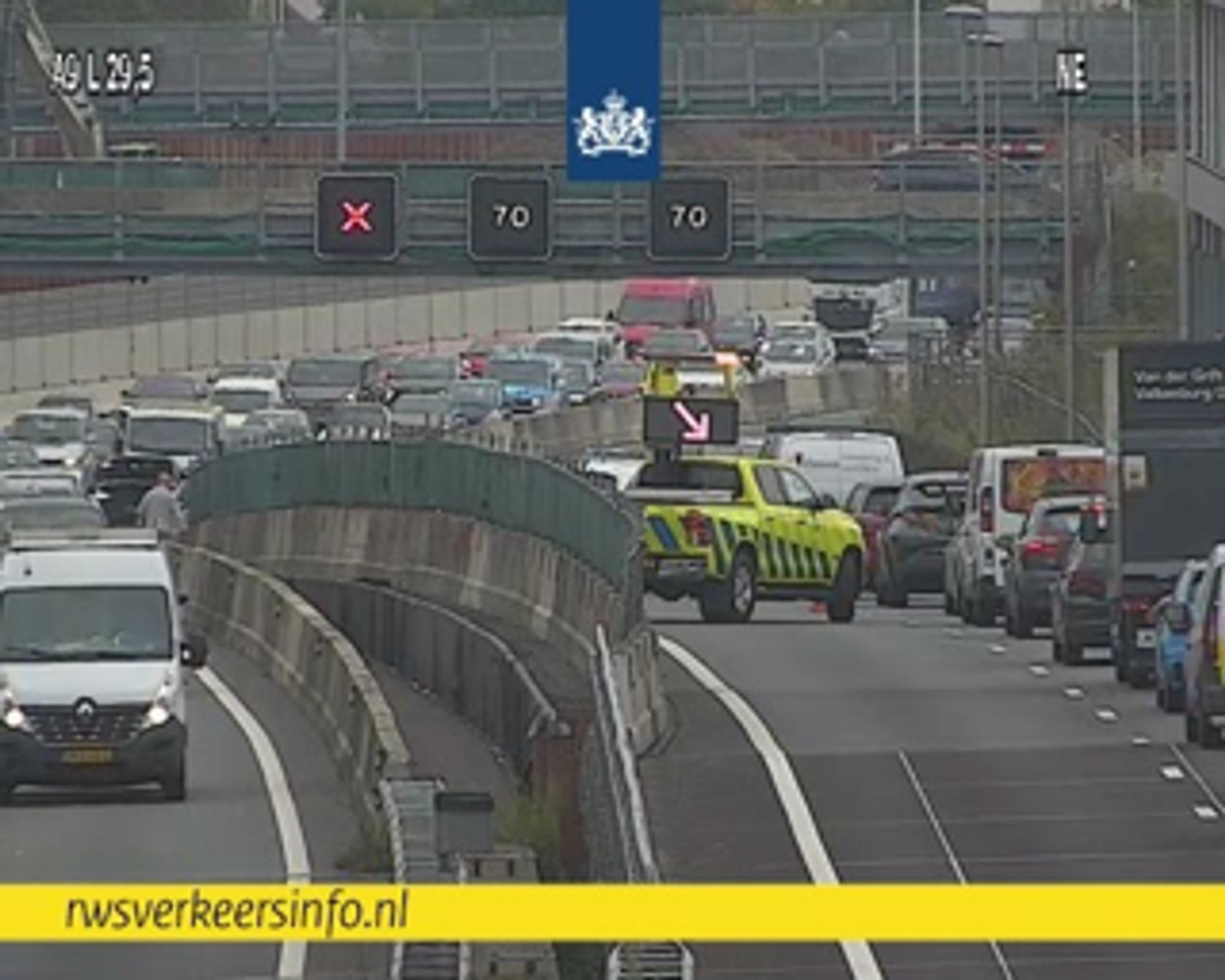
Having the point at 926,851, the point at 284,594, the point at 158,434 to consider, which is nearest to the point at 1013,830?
the point at 926,851

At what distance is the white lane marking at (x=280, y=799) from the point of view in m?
26.4

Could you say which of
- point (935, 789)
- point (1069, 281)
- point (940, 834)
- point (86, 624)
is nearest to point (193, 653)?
point (86, 624)

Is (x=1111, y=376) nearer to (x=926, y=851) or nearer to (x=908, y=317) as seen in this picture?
(x=926, y=851)

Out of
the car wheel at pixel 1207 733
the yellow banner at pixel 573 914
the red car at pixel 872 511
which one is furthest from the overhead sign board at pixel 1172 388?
the yellow banner at pixel 573 914

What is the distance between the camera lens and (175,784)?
35.5m

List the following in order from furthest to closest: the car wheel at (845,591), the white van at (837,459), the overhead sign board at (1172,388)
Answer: the white van at (837,459) → the car wheel at (845,591) → the overhead sign board at (1172,388)

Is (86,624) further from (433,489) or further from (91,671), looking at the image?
(433,489)

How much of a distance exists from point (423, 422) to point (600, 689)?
59.2 metres

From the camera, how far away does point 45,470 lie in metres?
73.0

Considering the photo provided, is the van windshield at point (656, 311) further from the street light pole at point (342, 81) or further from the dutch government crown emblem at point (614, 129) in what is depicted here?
the dutch government crown emblem at point (614, 129)

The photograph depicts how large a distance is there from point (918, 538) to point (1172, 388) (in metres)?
14.5

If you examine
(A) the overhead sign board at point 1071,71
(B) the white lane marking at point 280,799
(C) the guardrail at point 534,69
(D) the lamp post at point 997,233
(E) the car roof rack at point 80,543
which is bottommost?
(B) the white lane marking at point 280,799

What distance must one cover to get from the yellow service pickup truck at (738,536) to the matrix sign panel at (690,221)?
22.6m

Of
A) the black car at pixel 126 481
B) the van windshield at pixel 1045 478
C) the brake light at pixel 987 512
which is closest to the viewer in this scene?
the brake light at pixel 987 512
